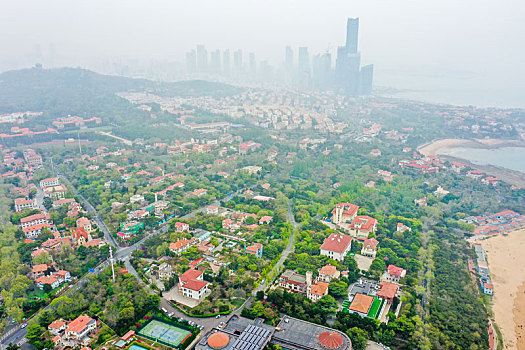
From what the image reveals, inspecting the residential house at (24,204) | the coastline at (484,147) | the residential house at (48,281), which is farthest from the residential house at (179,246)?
the coastline at (484,147)

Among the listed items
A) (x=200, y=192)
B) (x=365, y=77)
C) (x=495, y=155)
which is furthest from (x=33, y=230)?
(x=365, y=77)

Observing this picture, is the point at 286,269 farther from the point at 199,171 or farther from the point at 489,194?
the point at 489,194

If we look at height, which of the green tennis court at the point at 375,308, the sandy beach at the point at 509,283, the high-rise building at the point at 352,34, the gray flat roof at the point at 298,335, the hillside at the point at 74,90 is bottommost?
the sandy beach at the point at 509,283

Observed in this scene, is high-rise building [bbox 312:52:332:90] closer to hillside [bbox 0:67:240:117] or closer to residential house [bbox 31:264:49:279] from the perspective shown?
hillside [bbox 0:67:240:117]

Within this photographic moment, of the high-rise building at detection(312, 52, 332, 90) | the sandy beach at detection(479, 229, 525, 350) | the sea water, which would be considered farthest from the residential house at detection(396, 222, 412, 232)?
the high-rise building at detection(312, 52, 332, 90)

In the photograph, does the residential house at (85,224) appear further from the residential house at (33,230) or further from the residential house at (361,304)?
the residential house at (361,304)

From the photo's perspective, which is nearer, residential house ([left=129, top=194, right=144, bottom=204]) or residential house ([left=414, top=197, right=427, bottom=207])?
residential house ([left=129, top=194, right=144, bottom=204])
